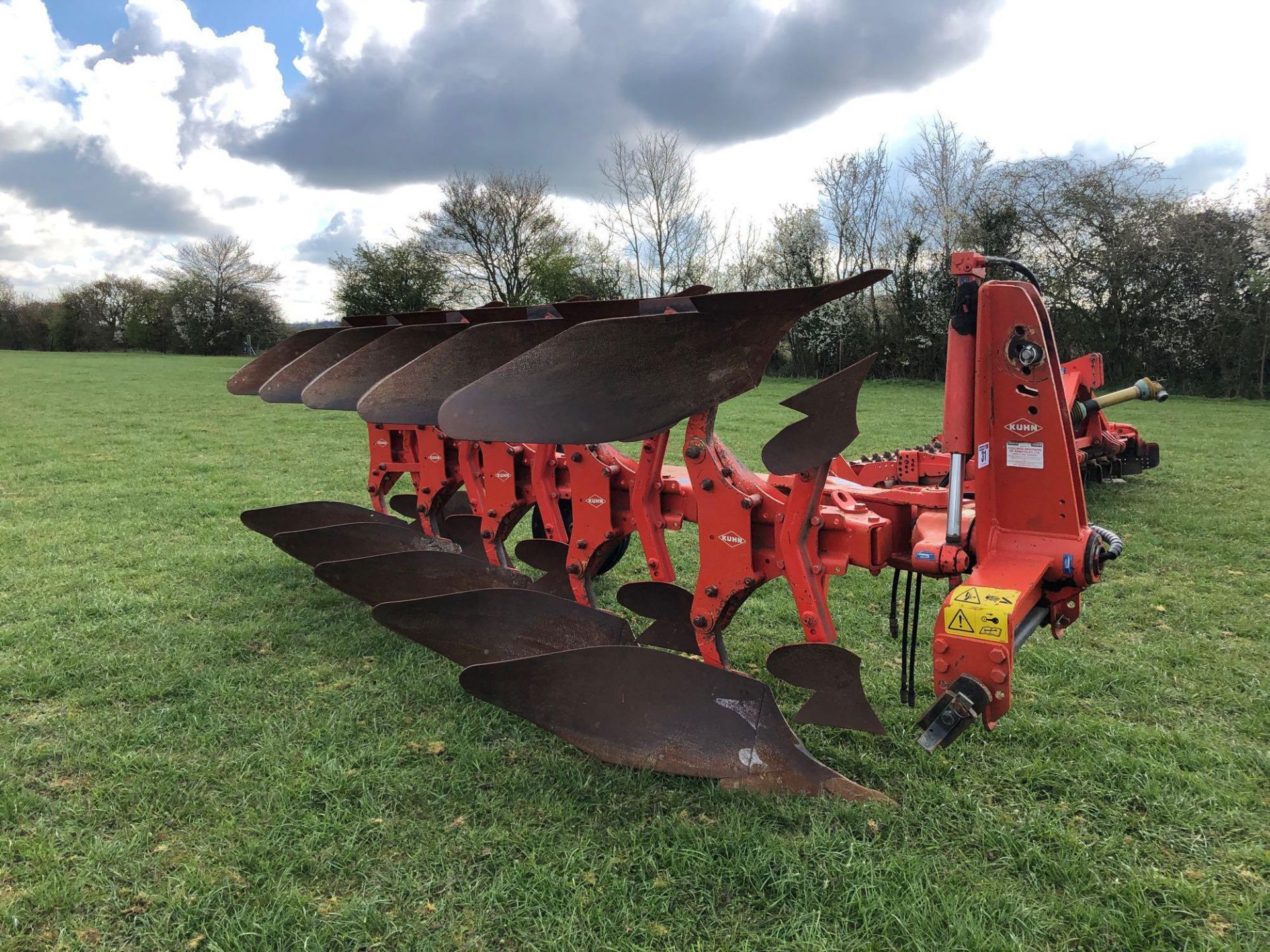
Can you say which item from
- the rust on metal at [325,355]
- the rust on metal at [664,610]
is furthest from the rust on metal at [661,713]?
the rust on metal at [325,355]

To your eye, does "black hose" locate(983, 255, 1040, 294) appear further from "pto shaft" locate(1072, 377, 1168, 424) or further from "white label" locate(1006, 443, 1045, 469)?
"pto shaft" locate(1072, 377, 1168, 424)

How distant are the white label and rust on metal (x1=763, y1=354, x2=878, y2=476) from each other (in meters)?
0.64

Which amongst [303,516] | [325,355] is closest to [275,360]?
[325,355]

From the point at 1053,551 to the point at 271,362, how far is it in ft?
14.6

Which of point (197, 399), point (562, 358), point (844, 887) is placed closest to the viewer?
point (844, 887)

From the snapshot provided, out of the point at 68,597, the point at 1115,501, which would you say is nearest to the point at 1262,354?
the point at 1115,501

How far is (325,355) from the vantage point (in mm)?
4371

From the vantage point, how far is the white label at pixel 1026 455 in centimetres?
267

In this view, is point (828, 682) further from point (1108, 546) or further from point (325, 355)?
point (325, 355)

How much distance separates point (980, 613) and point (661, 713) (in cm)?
116

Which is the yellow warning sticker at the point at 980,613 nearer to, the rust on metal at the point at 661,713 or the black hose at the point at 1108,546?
the black hose at the point at 1108,546

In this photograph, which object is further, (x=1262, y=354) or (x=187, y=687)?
(x=1262, y=354)

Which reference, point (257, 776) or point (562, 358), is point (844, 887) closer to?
point (562, 358)

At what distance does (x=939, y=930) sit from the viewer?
83.8 inches
